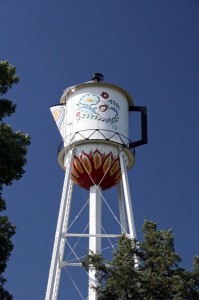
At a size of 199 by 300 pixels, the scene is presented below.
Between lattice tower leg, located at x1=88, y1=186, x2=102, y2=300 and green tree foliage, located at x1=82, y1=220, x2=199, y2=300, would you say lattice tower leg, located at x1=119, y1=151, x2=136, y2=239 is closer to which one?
lattice tower leg, located at x1=88, y1=186, x2=102, y2=300

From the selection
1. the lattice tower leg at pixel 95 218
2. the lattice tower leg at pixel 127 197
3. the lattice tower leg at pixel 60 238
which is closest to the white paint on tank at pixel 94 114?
the lattice tower leg at pixel 127 197

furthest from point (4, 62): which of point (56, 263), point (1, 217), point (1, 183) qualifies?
point (56, 263)

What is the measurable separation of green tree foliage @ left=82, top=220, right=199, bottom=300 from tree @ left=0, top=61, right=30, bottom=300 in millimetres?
5688

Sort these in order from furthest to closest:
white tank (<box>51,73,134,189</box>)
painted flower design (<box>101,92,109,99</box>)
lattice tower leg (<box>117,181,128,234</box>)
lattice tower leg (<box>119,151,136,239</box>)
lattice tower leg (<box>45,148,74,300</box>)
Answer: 1. painted flower design (<box>101,92,109,99</box>)
2. lattice tower leg (<box>117,181,128,234</box>)
3. white tank (<box>51,73,134,189</box>)
4. lattice tower leg (<box>119,151,136,239</box>)
5. lattice tower leg (<box>45,148,74,300</box>)

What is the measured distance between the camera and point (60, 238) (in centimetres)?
2762

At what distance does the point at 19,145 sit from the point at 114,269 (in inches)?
268

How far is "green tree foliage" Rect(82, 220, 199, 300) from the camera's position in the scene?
18.4 m

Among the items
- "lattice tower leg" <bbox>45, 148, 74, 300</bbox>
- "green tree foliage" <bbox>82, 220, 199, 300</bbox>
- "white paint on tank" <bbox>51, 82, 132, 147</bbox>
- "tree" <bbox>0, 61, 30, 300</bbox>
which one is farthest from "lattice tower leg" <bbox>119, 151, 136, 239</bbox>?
"tree" <bbox>0, 61, 30, 300</bbox>

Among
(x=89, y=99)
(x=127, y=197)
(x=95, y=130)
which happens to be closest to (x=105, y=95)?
(x=89, y=99)

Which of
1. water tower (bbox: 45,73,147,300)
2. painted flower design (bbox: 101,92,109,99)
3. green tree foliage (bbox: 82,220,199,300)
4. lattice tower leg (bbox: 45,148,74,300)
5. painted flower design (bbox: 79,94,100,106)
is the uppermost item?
painted flower design (bbox: 101,92,109,99)

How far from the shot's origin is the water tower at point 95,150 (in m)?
28.8

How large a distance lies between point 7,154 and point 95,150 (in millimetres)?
15858

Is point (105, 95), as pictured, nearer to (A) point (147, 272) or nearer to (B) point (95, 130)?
(B) point (95, 130)

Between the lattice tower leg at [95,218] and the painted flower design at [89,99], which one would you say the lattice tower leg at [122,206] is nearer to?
the lattice tower leg at [95,218]
